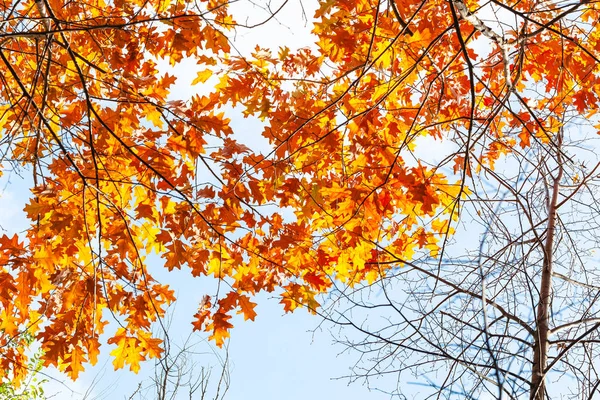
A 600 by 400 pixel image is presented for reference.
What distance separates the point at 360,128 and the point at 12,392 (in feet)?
24.0

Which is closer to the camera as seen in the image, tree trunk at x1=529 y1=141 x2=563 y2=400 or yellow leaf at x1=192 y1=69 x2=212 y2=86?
tree trunk at x1=529 y1=141 x2=563 y2=400

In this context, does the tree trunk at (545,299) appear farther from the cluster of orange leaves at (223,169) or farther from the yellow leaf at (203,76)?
the yellow leaf at (203,76)

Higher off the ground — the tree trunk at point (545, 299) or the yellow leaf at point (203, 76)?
the yellow leaf at point (203, 76)

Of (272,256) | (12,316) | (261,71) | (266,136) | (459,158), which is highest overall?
(459,158)

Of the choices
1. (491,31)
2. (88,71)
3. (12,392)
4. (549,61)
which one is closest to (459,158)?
(549,61)

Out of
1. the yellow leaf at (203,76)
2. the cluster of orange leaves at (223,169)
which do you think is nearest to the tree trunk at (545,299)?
the cluster of orange leaves at (223,169)

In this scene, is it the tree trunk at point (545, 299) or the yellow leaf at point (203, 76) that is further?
the yellow leaf at point (203, 76)

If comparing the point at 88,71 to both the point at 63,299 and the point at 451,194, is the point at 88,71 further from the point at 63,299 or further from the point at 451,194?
the point at 451,194

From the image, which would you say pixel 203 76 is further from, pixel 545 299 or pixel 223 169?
pixel 545 299

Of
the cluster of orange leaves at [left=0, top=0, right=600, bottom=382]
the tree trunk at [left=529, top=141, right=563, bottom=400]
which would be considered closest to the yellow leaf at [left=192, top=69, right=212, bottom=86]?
the cluster of orange leaves at [left=0, top=0, right=600, bottom=382]

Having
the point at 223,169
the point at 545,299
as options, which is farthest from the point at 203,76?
the point at 545,299

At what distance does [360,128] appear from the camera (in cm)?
337

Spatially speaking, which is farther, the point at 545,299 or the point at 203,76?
the point at 203,76

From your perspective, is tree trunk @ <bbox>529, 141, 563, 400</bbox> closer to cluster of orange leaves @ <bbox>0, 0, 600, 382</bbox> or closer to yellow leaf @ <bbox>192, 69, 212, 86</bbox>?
cluster of orange leaves @ <bbox>0, 0, 600, 382</bbox>
